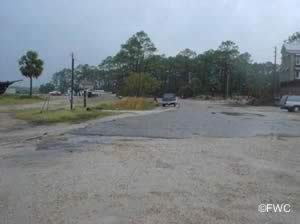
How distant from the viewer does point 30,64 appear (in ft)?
267

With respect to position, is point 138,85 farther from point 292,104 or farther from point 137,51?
point 292,104

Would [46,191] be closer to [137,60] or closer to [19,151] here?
[19,151]

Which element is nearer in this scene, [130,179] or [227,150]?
[130,179]

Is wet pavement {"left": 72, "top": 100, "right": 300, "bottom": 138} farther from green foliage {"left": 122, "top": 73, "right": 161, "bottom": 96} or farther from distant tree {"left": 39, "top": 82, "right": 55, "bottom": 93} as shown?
distant tree {"left": 39, "top": 82, "right": 55, "bottom": 93}

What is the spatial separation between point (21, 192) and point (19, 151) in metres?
7.06

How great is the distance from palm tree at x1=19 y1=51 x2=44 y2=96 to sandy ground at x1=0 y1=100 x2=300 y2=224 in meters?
65.7

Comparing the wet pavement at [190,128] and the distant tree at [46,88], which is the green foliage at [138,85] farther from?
the distant tree at [46,88]

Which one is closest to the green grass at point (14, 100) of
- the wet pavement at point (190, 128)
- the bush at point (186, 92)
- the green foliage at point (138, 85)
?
the green foliage at point (138, 85)

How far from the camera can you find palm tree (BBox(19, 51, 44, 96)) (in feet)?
266

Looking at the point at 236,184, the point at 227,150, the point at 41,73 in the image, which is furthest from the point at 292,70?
the point at 236,184

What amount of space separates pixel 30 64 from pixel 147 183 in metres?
74.6

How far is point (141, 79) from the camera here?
9675 cm

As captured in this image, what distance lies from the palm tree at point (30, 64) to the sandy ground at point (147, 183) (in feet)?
216

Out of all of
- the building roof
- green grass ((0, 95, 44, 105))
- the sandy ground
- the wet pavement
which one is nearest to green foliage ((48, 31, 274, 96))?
the building roof
